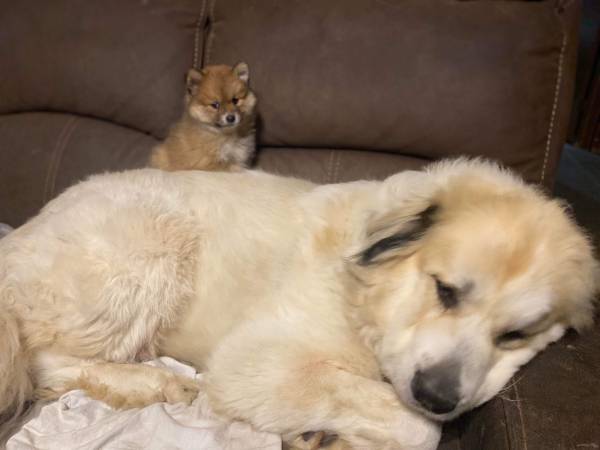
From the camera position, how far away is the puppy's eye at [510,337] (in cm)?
125

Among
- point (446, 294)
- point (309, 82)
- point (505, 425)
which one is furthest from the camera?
point (309, 82)

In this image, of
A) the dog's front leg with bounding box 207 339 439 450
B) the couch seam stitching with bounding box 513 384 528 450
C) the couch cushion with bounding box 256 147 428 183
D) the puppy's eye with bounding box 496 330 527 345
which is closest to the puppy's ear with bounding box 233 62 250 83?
the couch cushion with bounding box 256 147 428 183

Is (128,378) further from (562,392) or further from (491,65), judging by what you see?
(491,65)

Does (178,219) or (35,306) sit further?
(178,219)

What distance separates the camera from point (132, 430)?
4.29ft

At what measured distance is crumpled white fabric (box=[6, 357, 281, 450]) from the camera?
1.28 meters

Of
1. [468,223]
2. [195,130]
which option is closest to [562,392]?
[468,223]

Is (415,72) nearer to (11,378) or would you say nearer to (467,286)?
(467,286)

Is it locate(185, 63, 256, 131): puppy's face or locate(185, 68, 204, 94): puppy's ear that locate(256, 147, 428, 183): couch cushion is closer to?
locate(185, 63, 256, 131): puppy's face

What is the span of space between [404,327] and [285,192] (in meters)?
0.64

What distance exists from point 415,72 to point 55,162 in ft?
5.76

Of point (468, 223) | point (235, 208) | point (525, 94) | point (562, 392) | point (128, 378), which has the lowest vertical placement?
point (128, 378)

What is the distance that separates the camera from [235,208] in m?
1.66

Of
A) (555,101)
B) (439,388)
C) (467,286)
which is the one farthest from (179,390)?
(555,101)
